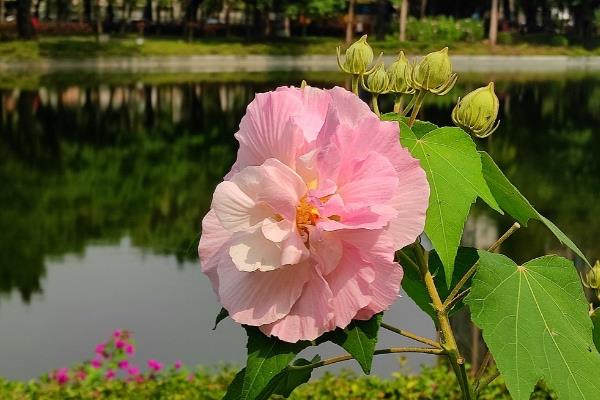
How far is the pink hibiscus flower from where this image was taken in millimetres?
774

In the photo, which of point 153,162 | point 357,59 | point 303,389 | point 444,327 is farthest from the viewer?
point 153,162

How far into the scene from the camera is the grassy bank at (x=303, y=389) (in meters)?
3.86

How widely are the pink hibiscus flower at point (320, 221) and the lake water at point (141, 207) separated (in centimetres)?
21

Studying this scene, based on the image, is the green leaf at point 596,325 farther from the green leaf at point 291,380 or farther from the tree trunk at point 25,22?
the tree trunk at point 25,22

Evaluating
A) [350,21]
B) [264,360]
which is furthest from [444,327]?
[350,21]

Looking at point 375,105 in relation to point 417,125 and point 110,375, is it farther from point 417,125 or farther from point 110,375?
point 110,375

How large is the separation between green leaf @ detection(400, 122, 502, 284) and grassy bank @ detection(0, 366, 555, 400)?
3.04 meters

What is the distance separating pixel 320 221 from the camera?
30.5 inches

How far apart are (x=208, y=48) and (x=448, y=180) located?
32547mm

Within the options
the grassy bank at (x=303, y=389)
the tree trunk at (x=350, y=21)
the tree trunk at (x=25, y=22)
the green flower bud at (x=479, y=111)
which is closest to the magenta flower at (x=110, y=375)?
the grassy bank at (x=303, y=389)

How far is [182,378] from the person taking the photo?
4.16 meters

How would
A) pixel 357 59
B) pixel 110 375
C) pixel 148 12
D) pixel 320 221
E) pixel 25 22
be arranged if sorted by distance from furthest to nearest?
1. pixel 148 12
2. pixel 25 22
3. pixel 110 375
4. pixel 357 59
5. pixel 320 221

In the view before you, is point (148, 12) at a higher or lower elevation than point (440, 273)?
lower

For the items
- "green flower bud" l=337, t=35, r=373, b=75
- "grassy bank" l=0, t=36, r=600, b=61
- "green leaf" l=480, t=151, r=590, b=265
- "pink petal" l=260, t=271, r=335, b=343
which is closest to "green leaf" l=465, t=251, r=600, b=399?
"green leaf" l=480, t=151, r=590, b=265
